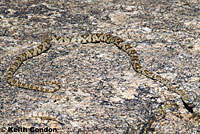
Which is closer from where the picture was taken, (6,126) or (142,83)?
(6,126)

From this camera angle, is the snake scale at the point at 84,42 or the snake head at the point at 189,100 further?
the snake scale at the point at 84,42

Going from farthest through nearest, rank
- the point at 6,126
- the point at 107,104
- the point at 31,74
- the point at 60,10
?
the point at 60,10
the point at 31,74
the point at 107,104
the point at 6,126

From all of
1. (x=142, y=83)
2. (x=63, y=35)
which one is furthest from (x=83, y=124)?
(x=63, y=35)

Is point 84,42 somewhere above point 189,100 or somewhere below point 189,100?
above

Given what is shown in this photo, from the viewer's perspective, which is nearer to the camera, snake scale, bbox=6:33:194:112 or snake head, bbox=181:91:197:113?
snake head, bbox=181:91:197:113

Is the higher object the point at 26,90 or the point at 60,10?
the point at 60,10

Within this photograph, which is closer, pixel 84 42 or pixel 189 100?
pixel 189 100

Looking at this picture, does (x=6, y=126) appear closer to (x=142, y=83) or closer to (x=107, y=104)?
(x=107, y=104)

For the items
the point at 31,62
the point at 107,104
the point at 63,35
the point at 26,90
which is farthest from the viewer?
the point at 63,35
